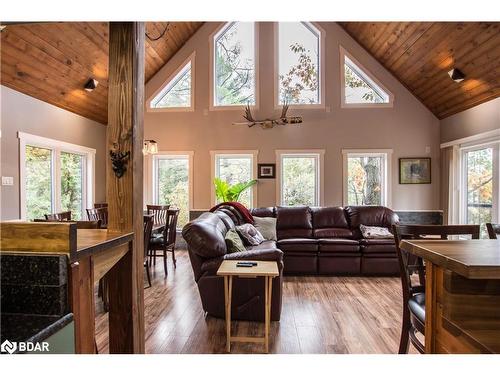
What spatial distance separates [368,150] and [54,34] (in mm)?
5645

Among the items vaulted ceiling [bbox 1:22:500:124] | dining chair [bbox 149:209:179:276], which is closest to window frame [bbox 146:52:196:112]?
vaulted ceiling [bbox 1:22:500:124]

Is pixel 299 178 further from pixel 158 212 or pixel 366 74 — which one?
pixel 158 212

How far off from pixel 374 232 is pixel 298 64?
3.80 m

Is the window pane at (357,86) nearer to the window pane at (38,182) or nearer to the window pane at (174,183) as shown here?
the window pane at (174,183)

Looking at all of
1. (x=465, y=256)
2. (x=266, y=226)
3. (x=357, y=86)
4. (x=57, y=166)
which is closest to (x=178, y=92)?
(x=57, y=166)

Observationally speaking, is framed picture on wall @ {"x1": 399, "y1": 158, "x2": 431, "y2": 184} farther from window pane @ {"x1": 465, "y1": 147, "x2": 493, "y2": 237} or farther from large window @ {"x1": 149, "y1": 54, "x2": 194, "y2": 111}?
large window @ {"x1": 149, "y1": 54, "x2": 194, "y2": 111}

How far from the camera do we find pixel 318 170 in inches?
239

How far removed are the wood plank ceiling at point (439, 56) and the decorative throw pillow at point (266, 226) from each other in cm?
367

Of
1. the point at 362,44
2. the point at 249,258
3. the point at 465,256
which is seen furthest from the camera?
the point at 362,44

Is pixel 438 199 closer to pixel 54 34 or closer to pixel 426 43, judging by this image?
pixel 426 43

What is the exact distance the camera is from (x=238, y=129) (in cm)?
611

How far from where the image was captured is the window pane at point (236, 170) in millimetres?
6180

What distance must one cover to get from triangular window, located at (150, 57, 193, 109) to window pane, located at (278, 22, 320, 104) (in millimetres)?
2011
